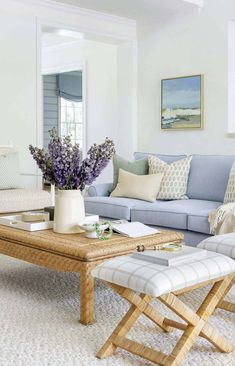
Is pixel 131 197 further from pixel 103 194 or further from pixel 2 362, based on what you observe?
pixel 2 362

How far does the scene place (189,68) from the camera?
19.8ft

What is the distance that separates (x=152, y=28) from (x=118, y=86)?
35.6 inches

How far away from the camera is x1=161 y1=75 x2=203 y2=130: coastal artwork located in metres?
5.97

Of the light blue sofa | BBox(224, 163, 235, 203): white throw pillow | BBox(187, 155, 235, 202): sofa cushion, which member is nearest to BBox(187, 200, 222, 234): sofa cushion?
the light blue sofa

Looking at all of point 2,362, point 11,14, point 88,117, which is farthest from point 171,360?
point 88,117

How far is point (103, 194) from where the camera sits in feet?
16.4

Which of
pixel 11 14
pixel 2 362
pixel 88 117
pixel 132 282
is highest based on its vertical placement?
pixel 11 14

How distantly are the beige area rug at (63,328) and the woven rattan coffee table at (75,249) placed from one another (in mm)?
172

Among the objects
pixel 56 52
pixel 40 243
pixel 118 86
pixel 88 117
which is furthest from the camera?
pixel 56 52

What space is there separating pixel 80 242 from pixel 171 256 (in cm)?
76

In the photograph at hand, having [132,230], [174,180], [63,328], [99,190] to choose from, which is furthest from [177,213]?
[63,328]

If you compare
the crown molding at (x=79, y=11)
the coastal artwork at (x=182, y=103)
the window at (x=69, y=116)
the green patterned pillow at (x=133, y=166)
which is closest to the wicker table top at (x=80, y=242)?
the green patterned pillow at (x=133, y=166)

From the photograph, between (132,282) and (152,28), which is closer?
(132,282)

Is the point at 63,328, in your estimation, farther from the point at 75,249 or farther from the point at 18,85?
the point at 18,85
